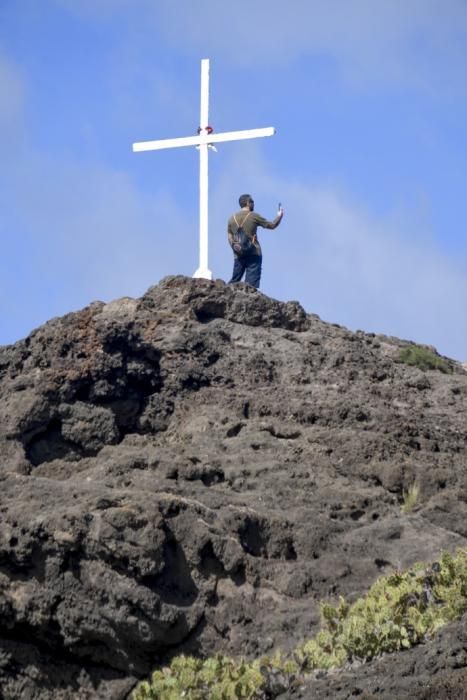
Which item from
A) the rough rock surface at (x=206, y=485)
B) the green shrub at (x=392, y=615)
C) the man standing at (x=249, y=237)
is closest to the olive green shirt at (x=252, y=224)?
the man standing at (x=249, y=237)

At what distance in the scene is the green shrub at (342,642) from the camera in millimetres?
11914

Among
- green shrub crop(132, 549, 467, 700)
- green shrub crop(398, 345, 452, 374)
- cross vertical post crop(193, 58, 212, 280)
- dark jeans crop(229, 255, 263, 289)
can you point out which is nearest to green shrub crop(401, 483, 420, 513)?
green shrub crop(132, 549, 467, 700)

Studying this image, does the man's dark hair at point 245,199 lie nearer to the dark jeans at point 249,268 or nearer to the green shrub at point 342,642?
the dark jeans at point 249,268

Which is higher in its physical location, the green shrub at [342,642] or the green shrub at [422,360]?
the green shrub at [422,360]

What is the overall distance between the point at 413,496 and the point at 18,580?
4.27m

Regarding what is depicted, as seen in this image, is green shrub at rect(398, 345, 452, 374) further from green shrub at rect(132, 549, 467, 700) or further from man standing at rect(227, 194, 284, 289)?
green shrub at rect(132, 549, 467, 700)

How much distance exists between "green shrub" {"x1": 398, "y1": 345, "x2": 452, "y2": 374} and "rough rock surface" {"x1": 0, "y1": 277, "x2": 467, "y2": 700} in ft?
0.74

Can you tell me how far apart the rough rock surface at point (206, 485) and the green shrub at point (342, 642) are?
0.31 meters

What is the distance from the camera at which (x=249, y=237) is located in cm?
2155

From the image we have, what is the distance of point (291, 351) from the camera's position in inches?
717

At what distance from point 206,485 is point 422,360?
503cm

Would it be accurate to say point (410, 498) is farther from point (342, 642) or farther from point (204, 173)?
point (204, 173)

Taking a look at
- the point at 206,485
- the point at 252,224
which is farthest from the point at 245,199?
the point at 206,485

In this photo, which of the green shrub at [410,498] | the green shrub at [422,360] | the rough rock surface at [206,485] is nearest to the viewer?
the rough rock surface at [206,485]
